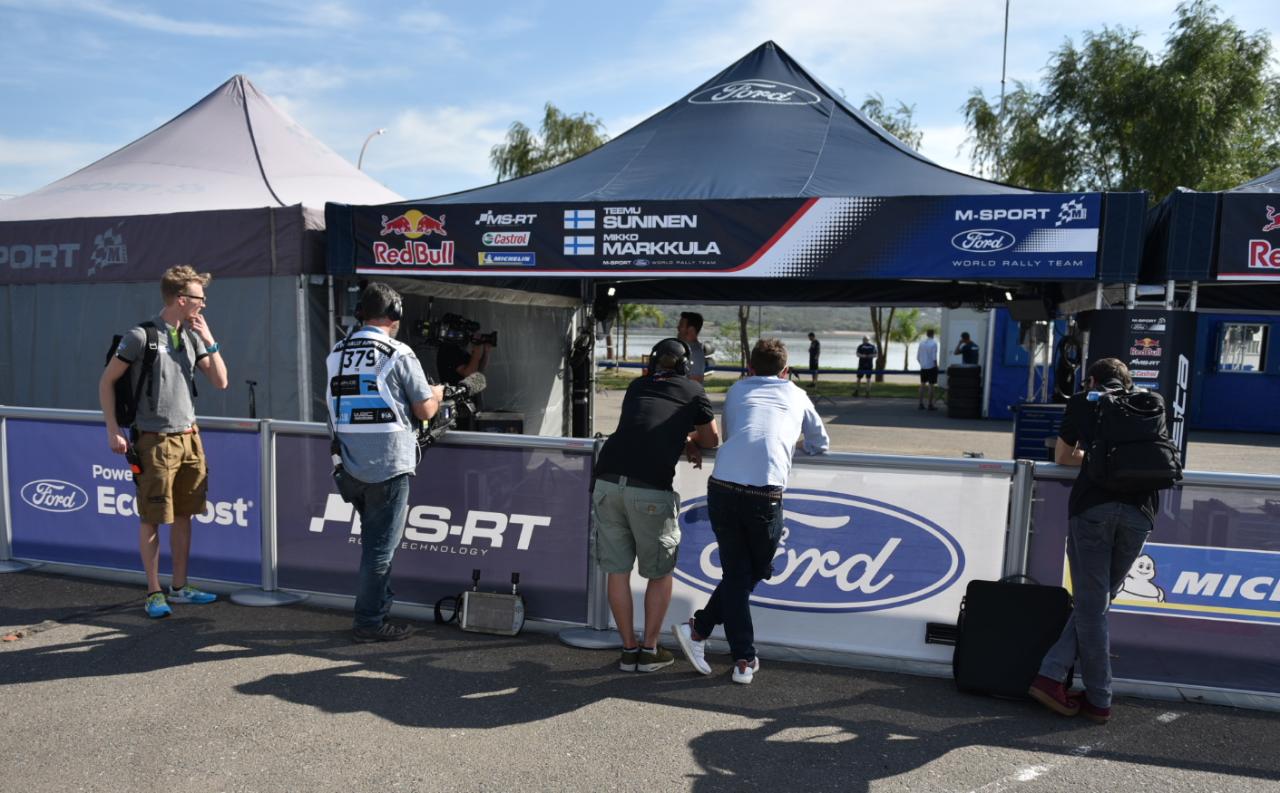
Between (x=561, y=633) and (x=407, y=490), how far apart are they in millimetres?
1126

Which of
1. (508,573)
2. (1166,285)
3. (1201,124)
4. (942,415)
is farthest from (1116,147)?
(508,573)

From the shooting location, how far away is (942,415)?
18406mm

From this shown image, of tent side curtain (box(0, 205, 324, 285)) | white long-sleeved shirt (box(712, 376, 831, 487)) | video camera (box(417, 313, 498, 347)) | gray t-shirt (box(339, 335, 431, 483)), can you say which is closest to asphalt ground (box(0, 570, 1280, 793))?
gray t-shirt (box(339, 335, 431, 483))

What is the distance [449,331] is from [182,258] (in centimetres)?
238

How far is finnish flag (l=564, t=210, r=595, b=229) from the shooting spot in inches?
275

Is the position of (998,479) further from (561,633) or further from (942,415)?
(942,415)

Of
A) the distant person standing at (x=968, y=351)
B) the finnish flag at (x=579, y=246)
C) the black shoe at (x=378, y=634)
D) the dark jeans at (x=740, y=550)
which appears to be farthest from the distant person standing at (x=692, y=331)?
the distant person standing at (x=968, y=351)

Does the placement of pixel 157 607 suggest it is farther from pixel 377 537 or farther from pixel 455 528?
pixel 455 528

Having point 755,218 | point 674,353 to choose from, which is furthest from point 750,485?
point 755,218

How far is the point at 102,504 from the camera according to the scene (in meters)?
5.45

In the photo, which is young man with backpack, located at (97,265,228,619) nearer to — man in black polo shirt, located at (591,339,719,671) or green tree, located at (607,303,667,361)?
man in black polo shirt, located at (591,339,719,671)

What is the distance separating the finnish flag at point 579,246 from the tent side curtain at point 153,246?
2.16m

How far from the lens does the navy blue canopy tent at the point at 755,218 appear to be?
6.27 m

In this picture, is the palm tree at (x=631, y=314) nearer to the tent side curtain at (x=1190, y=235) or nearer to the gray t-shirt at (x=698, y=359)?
the gray t-shirt at (x=698, y=359)
